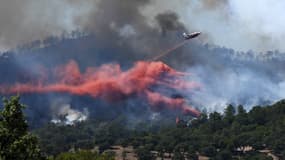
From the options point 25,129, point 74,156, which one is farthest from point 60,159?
point 25,129

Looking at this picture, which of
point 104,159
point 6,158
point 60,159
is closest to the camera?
point 6,158

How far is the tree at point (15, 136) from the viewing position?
47750mm

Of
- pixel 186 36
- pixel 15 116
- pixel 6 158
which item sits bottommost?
pixel 6 158

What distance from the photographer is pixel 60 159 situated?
123 m

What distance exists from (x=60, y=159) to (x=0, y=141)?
75.8 m

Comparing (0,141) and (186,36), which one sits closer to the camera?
(0,141)

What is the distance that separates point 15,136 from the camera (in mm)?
48969

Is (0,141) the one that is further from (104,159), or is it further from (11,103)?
(104,159)

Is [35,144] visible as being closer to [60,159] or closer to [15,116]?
[15,116]

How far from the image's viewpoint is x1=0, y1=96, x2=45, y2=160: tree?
157 feet

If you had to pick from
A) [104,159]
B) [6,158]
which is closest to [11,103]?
[6,158]

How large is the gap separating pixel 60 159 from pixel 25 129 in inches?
2933

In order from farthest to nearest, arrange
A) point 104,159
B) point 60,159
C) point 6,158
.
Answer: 1. point 104,159
2. point 60,159
3. point 6,158

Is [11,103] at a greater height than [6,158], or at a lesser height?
greater
